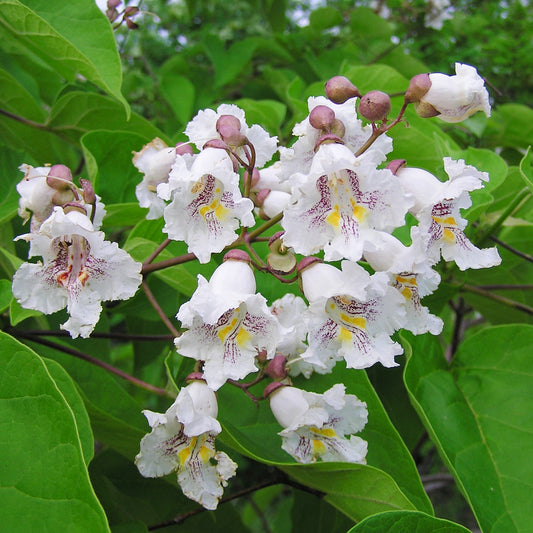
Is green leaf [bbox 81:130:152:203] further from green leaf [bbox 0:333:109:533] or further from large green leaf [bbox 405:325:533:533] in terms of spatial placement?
large green leaf [bbox 405:325:533:533]

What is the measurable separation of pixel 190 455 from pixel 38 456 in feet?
0.93

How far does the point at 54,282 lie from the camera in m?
1.00

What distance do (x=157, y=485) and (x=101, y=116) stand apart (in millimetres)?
935

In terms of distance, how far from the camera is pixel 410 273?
97 cm

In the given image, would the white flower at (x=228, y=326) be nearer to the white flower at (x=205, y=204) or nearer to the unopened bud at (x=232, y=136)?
the white flower at (x=205, y=204)

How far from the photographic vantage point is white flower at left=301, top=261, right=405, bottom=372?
2.95ft

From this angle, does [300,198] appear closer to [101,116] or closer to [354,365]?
[354,365]

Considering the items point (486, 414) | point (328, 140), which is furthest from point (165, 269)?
point (486, 414)

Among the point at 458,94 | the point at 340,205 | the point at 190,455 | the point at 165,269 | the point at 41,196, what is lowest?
the point at 190,455

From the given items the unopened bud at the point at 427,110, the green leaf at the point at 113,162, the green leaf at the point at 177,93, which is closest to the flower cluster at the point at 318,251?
the unopened bud at the point at 427,110

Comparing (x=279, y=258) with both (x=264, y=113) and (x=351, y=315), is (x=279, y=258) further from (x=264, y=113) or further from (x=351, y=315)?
(x=264, y=113)

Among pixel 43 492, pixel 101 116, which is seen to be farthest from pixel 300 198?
pixel 101 116

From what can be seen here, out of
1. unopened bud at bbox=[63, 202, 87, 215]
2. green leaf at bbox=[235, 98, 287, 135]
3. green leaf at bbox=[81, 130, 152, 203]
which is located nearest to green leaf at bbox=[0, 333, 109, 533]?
unopened bud at bbox=[63, 202, 87, 215]

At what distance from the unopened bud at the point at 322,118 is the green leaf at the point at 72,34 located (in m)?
0.40
